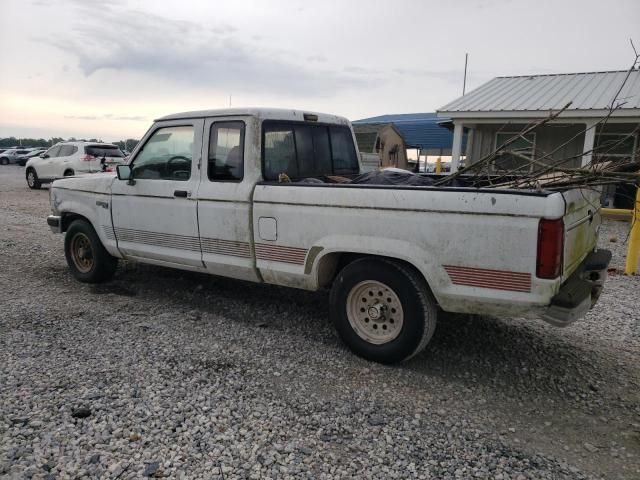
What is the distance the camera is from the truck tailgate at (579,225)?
3334 mm

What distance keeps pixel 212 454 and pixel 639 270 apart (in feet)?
21.7

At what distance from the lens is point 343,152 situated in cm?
548

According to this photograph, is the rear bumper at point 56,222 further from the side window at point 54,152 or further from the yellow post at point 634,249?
the side window at point 54,152

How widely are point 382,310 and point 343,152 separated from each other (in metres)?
2.25

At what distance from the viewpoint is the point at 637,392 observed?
11.8ft

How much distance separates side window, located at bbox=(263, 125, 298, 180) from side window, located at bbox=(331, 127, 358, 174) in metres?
0.65

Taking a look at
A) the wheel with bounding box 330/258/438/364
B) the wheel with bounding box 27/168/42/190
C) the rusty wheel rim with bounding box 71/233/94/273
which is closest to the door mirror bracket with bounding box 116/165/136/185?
the rusty wheel rim with bounding box 71/233/94/273

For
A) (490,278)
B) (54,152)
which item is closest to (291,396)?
(490,278)

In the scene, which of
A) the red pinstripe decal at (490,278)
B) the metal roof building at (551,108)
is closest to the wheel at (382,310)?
the red pinstripe decal at (490,278)

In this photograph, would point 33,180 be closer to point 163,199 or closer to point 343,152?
point 163,199

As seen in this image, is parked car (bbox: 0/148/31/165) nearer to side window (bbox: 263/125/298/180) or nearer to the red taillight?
side window (bbox: 263/125/298/180)

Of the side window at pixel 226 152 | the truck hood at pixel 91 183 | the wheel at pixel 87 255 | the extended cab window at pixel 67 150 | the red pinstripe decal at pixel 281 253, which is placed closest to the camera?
the red pinstripe decal at pixel 281 253

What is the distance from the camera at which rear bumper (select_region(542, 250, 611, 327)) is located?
314 cm

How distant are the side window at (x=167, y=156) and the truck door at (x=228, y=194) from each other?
26 centimetres
